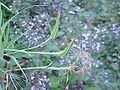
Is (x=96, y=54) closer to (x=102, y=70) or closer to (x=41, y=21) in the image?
(x=102, y=70)

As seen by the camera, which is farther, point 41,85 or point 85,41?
point 85,41

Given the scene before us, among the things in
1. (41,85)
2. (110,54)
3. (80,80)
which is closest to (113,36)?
(110,54)

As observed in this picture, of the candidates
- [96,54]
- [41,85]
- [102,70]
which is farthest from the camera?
[96,54]

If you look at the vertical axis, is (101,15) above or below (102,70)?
above

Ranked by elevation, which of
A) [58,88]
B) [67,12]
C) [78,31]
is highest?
[67,12]

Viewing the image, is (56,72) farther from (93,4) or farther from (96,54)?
(93,4)

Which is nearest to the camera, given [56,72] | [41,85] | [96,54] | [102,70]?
[41,85]

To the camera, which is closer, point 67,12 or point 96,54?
point 96,54

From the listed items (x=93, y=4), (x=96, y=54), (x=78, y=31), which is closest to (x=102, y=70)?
(x=96, y=54)

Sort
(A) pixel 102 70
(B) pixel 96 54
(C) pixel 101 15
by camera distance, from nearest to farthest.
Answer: (A) pixel 102 70
(B) pixel 96 54
(C) pixel 101 15
